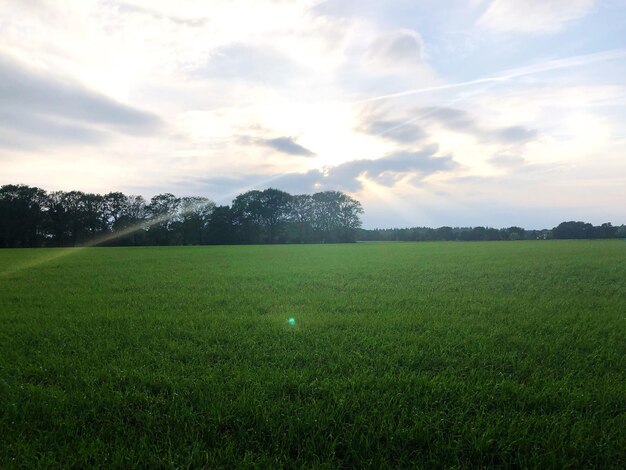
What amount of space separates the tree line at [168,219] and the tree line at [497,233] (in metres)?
12.5

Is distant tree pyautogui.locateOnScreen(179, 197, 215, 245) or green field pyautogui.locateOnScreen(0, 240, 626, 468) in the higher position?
distant tree pyautogui.locateOnScreen(179, 197, 215, 245)

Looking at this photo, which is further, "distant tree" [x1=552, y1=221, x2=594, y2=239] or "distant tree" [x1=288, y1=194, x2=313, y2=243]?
"distant tree" [x1=288, y1=194, x2=313, y2=243]

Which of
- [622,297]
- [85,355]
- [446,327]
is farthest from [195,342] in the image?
[622,297]

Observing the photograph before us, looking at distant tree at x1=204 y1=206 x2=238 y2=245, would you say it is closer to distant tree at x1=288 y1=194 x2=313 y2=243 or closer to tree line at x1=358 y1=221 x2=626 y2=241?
distant tree at x1=288 y1=194 x2=313 y2=243

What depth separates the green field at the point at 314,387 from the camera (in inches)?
132

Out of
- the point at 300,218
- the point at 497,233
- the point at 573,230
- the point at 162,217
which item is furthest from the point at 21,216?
the point at 573,230

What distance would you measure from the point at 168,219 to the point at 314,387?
324ft

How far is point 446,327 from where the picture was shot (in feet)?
24.1

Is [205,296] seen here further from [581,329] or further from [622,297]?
[622,297]

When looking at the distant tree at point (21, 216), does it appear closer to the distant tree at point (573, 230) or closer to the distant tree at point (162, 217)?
the distant tree at point (162, 217)

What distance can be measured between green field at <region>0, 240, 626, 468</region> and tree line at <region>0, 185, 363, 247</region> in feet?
283

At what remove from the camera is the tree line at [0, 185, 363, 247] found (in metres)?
80.9

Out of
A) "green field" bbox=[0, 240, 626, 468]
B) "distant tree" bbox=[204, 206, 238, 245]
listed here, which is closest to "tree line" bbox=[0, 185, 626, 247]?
"distant tree" bbox=[204, 206, 238, 245]

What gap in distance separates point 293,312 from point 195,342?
3.08 metres
